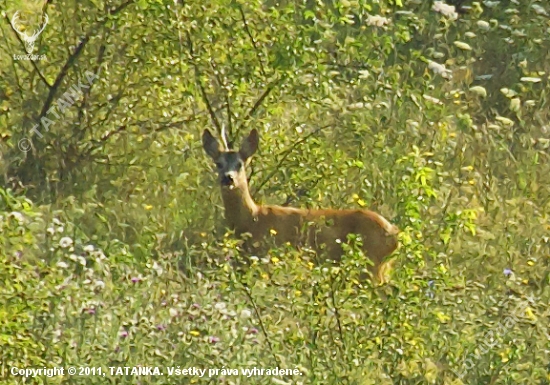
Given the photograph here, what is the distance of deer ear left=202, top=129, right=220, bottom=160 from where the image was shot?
969 centimetres

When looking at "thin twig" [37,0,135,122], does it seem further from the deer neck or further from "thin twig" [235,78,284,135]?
the deer neck

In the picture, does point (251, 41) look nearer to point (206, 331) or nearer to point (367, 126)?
point (367, 126)

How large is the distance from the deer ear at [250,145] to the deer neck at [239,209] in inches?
8.6

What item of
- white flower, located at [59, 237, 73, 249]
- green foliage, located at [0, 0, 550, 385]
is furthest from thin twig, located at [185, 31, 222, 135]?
white flower, located at [59, 237, 73, 249]

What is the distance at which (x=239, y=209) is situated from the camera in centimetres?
962

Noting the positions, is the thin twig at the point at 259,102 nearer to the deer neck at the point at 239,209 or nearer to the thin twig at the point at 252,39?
the thin twig at the point at 252,39

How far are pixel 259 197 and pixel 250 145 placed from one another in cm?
62

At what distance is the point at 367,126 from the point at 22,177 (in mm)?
2278

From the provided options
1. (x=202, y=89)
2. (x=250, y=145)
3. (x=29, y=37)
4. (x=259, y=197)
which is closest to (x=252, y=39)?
(x=202, y=89)

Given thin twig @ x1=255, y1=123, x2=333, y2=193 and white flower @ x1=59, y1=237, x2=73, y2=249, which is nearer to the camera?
white flower @ x1=59, y1=237, x2=73, y2=249

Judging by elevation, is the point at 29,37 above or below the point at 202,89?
above

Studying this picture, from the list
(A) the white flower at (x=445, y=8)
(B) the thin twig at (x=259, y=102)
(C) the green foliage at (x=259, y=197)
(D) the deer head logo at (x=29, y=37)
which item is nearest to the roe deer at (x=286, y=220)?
(C) the green foliage at (x=259, y=197)

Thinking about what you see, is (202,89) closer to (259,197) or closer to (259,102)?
(259,102)

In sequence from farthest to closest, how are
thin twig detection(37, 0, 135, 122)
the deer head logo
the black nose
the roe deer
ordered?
the deer head logo → thin twig detection(37, 0, 135, 122) → the black nose → the roe deer
